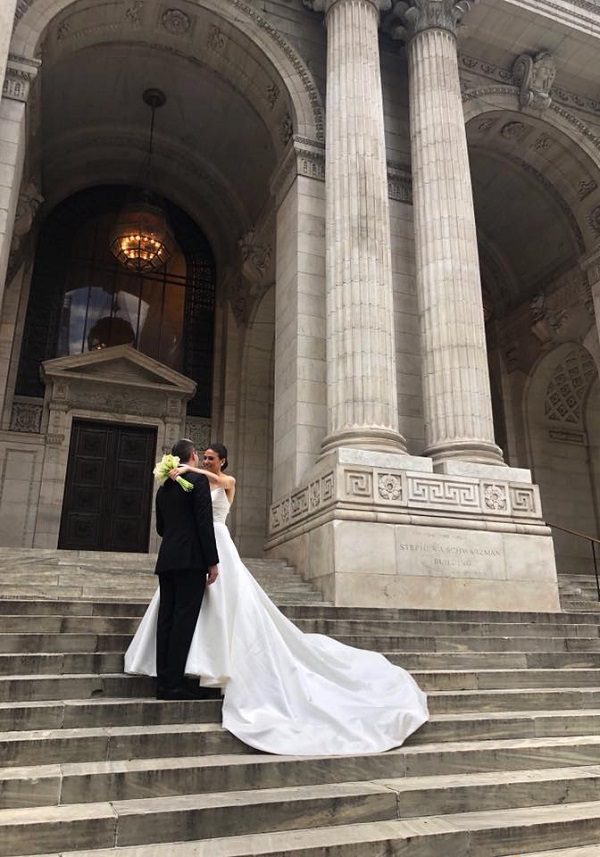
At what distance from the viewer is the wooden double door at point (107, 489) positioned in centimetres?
1466

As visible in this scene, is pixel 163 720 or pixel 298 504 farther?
pixel 298 504

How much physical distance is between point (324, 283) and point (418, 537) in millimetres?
4817

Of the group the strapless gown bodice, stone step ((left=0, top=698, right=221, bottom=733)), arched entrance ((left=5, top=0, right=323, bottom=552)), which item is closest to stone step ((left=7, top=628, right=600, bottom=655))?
stone step ((left=0, top=698, right=221, bottom=733))

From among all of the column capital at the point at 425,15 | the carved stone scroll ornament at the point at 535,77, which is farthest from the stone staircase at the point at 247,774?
the carved stone scroll ornament at the point at 535,77

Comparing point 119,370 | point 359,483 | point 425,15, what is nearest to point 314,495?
point 359,483

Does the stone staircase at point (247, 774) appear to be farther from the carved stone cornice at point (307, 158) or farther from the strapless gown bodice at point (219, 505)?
the carved stone cornice at point (307, 158)

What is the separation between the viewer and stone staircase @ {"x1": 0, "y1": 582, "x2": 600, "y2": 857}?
10.3 feet

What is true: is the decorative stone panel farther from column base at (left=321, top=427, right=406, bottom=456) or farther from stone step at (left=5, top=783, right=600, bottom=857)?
stone step at (left=5, top=783, right=600, bottom=857)

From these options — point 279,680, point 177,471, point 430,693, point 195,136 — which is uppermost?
point 195,136

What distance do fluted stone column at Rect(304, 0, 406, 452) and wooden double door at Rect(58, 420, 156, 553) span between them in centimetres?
698

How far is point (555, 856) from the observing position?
3.27 m

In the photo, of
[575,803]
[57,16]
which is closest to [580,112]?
[57,16]

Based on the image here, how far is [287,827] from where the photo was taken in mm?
3328

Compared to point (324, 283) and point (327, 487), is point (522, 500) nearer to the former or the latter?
point (327, 487)
